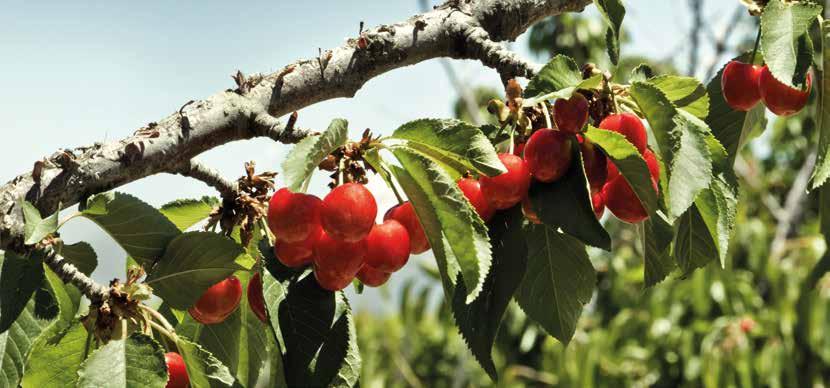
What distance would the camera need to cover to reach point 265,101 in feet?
4.24

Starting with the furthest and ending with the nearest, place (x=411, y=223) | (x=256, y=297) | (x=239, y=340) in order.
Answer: (x=239, y=340) → (x=256, y=297) → (x=411, y=223)

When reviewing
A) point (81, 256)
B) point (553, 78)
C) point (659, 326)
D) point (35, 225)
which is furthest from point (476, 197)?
point (659, 326)

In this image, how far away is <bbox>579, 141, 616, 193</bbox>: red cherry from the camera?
43.6 inches

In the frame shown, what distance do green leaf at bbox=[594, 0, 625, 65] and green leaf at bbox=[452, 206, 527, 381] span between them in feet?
0.84

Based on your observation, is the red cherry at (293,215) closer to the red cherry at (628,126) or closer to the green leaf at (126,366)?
the green leaf at (126,366)

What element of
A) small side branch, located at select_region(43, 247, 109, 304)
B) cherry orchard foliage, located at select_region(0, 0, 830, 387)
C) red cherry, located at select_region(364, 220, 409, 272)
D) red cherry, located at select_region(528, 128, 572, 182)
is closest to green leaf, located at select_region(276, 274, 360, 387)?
cherry orchard foliage, located at select_region(0, 0, 830, 387)

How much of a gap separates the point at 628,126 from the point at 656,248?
25 centimetres

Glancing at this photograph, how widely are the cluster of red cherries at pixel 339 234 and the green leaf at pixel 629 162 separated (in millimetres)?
260

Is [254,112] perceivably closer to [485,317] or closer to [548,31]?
[485,317]

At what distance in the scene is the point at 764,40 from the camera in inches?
46.6

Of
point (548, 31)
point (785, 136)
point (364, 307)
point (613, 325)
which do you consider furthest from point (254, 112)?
point (785, 136)

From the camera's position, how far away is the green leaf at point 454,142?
1011mm

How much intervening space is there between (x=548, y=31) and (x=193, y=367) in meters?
7.18

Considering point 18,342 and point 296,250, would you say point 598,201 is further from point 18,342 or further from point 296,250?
point 18,342
